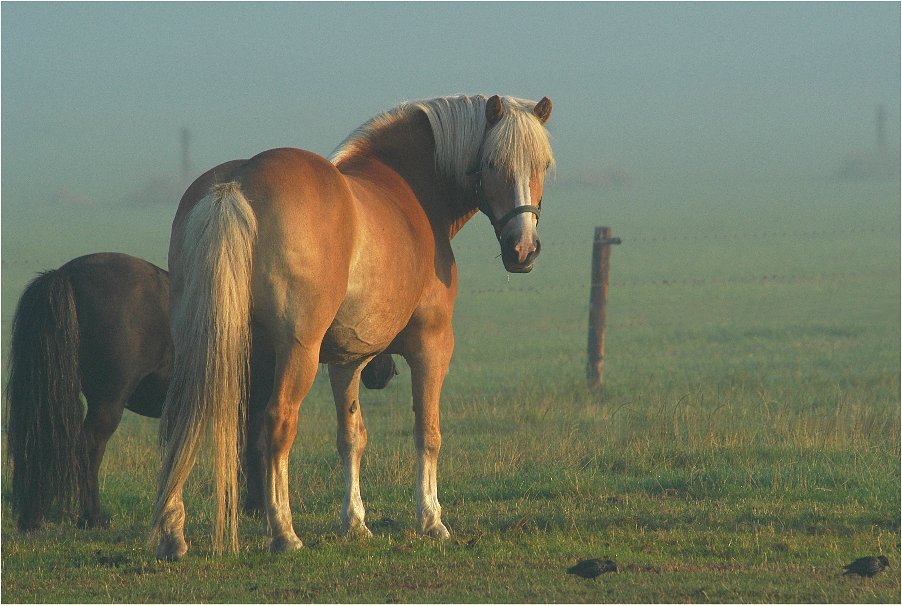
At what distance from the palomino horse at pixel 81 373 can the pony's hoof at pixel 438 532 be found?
139cm

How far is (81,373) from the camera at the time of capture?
6.64m

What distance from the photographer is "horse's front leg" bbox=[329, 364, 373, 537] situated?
607cm

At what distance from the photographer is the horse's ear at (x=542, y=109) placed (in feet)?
19.6

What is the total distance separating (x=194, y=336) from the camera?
4.85m

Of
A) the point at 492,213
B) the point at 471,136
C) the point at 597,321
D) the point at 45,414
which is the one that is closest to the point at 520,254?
the point at 492,213

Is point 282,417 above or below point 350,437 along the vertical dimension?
above

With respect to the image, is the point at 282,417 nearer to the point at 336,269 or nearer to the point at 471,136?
the point at 336,269

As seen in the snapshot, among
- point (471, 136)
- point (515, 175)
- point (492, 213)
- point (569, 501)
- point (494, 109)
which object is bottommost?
point (569, 501)

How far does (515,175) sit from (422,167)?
0.74 metres

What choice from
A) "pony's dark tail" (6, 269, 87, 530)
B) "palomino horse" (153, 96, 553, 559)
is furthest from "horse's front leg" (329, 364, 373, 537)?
"pony's dark tail" (6, 269, 87, 530)

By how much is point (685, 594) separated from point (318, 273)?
2209 mm

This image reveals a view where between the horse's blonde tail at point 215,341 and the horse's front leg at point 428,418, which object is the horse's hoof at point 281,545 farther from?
the horse's front leg at point 428,418

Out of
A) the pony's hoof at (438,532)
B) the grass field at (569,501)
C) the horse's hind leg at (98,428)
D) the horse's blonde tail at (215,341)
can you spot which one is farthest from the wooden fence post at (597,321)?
the horse's blonde tail at (215,341)

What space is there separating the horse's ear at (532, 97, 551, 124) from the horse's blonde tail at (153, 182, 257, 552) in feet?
6.28
